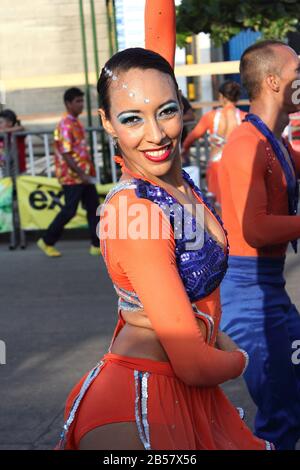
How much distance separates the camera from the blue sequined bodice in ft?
7.96

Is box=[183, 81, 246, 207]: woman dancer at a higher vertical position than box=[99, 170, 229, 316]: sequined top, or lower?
lower

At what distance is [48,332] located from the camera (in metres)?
7.05

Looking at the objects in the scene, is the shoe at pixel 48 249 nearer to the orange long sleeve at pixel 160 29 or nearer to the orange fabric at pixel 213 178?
the orange fabric at pixel 213 178

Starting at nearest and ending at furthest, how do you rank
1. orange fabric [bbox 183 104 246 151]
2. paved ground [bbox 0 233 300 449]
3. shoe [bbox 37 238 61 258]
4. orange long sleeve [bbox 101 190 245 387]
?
orange long sleeve [bbox 101 190 245 387]
paved ground [bbox 0 233 300 449]
shoe [bbox 37 238 61 258]
orange fabric [bbox 183 104 246 151]

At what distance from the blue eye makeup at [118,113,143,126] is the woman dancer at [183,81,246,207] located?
7452 mm

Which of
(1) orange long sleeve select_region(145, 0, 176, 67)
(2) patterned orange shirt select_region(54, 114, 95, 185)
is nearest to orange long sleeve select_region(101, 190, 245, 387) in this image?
(1) orange long sleeve select_region(145, 0, 176, 67)

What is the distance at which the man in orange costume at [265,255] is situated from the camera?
3715mm

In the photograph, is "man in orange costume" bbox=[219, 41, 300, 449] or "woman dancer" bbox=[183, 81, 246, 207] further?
"woman dancer" bbox=[183, 81, 246, 207]

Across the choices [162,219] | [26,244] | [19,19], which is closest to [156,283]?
[162,219]

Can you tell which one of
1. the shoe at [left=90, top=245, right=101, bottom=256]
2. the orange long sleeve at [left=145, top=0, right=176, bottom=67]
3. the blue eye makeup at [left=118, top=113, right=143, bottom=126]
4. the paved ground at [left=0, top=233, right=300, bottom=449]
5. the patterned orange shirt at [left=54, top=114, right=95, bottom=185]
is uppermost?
the orange long sleeve at [left=145, top=0, right=176, bottom=67]

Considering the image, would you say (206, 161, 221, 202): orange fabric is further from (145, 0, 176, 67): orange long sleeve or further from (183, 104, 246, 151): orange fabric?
(145, 0, 176, 67): orange long sleeve

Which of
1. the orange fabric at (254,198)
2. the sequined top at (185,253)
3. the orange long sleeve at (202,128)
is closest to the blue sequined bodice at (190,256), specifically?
the sequined top at (185,253)

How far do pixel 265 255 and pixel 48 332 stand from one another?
3.44 meters

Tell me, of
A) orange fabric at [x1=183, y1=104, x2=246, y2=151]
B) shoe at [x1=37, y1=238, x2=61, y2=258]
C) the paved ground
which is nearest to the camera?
the paved ground
